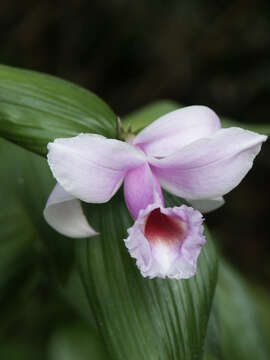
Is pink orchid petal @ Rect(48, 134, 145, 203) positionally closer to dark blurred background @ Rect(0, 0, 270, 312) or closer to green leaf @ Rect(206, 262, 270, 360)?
green leaf @ Rect(206, 262, 270, 360)

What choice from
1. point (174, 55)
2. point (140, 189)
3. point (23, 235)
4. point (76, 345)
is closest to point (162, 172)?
point (140, 189)

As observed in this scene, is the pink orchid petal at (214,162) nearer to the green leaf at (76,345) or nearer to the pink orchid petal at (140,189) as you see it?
the pink orchid petal at (140,189)

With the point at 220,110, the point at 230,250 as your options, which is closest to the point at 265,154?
the point at 220,110

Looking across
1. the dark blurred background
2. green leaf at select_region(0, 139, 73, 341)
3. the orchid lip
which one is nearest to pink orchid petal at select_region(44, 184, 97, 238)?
the orchid lip

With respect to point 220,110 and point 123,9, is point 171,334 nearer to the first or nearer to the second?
point 220,110

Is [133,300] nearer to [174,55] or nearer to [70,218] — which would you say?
[70,218]
